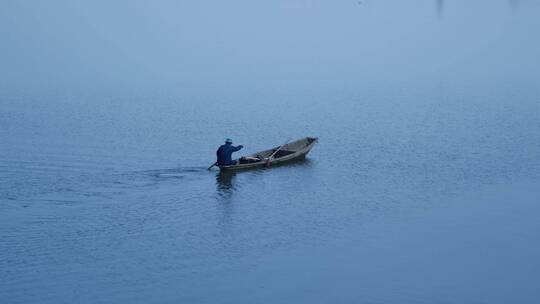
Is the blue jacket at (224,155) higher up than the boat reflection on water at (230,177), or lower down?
higher up

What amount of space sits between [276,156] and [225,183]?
3.95 m

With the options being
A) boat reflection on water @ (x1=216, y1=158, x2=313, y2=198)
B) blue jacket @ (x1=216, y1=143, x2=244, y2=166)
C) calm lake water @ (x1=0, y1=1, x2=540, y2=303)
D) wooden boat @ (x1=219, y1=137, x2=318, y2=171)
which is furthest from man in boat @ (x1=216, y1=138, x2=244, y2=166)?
calm lake water @ (x1=0, y1=1, x2=540, y2=303)

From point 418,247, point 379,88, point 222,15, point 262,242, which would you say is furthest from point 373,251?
point 222,15

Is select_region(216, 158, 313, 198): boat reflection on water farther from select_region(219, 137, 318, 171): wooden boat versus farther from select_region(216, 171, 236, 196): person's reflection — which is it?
select_region(219, 137, 318, 171): wooden boat

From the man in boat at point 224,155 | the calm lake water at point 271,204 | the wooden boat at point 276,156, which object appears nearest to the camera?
the calm lake water at point 271,204

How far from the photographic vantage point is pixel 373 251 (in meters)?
19.1

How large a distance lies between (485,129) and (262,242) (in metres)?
19.7

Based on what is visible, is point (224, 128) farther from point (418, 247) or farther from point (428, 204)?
point (418, 247)

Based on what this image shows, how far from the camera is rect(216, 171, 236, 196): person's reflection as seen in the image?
79.1ft

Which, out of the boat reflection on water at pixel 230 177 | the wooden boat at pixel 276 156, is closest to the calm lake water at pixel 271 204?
the boat reflection on water at pixel 230 177

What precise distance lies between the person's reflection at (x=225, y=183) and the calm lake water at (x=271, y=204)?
0.16 meters

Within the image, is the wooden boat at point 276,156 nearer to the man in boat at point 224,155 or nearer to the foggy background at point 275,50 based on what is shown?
the man in boat at point 224,155

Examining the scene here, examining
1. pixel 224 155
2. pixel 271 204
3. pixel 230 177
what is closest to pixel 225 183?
pixel 230 177

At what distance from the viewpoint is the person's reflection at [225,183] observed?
79.1ft
